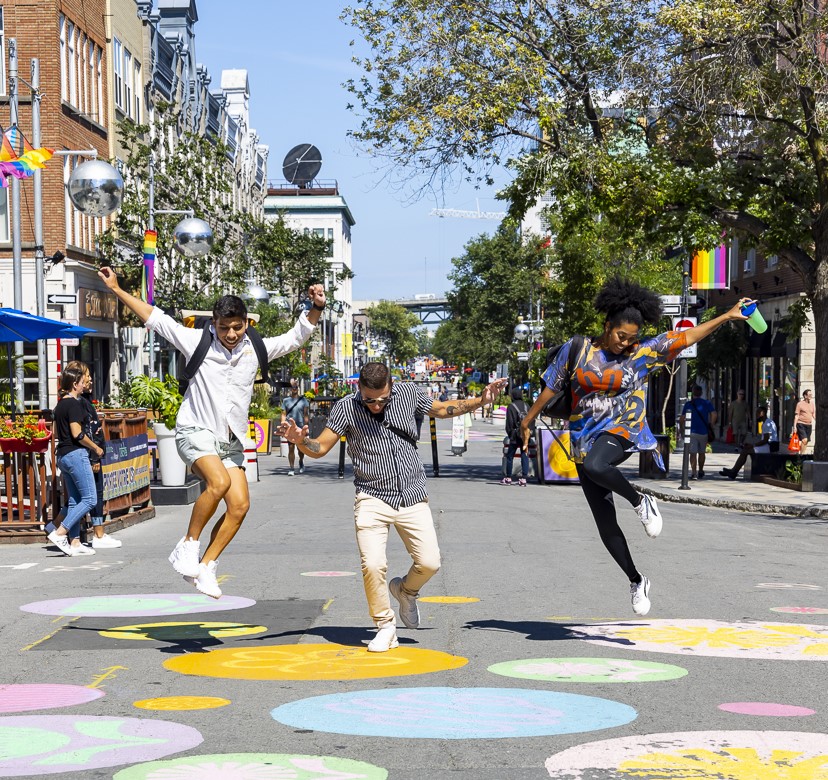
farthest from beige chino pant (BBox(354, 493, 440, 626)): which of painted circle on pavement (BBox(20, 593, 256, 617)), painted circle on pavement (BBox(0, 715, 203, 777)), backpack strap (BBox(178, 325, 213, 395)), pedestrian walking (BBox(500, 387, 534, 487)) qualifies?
pedestrian walking (BBox(500, 387, 534, 487))

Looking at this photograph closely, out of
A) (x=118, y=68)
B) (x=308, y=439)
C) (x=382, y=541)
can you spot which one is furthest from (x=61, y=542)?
(x=118, y=68)

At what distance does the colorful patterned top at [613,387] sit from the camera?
26.0 ft

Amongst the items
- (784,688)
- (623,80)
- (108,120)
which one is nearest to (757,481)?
(623,80)

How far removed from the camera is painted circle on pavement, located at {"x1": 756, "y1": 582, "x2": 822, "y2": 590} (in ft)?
35.0

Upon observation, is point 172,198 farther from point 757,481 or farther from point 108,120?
point 757,481

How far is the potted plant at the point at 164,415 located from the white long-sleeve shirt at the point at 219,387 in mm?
12120

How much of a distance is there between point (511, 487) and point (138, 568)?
1293 cm

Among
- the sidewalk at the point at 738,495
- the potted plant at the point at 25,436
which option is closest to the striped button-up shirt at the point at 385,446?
the potted plant at the point at 25,436

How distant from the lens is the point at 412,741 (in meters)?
5.46

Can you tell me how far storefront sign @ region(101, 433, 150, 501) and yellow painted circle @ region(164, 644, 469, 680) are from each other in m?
7.67

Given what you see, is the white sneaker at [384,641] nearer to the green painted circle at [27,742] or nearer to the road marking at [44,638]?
the road marking at [44,638]

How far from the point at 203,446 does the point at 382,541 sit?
1.20m

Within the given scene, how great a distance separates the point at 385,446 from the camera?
760 centimetres

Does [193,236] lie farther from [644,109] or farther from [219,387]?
[219,387]
